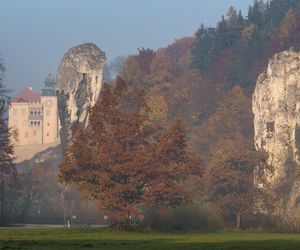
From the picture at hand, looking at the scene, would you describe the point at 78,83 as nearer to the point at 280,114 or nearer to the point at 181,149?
the point at 280,114

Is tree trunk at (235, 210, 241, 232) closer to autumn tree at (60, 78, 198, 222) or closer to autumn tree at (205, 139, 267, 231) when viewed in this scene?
autumn tree at (205, 139, 267, 231)

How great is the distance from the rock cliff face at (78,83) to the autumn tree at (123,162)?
4401cm

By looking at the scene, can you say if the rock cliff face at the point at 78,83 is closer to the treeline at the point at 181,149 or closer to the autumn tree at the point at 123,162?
the treeline at the point at 181,149

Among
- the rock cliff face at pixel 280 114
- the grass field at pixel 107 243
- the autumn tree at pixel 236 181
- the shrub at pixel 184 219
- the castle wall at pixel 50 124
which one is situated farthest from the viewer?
the castle wall at pixel 50 124

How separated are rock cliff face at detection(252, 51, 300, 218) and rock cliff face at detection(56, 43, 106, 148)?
65.4ft

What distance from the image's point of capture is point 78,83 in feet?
384

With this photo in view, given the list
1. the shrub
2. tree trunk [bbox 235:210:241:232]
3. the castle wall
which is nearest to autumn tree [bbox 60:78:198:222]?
the shrub

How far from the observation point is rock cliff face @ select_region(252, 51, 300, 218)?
94306mm

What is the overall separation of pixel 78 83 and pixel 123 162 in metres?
53.7

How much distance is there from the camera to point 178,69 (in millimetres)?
155375

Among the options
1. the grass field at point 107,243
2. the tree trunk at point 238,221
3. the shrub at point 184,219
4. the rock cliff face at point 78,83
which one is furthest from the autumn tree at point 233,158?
the grass field at point 107,243

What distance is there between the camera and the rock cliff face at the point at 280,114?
94306mm

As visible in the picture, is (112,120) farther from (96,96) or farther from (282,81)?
(96,96)

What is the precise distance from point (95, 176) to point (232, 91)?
64.3m
